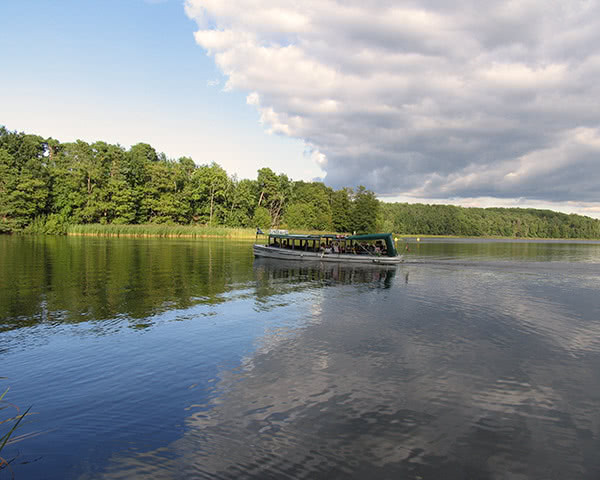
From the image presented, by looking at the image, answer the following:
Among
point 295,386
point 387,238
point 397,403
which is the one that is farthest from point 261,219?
point 397,403

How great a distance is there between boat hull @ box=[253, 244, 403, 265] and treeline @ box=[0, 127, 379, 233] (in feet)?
226

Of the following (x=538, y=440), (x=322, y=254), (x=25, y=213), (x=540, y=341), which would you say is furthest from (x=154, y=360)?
(x=25, y=213)

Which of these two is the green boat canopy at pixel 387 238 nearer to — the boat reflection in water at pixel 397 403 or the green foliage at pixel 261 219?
the boat reflection in water at pixel 397 403

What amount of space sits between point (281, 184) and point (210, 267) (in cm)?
11346

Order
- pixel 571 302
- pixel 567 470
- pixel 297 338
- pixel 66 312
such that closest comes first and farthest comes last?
1. pixel 567 470
2. pixel 297 338
3. pixel 66 312
4. pixel 571 302

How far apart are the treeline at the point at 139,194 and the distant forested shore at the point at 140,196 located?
238 millimetres

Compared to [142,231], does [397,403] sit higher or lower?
lower

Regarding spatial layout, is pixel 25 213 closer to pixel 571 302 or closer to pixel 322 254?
pixel 322 254

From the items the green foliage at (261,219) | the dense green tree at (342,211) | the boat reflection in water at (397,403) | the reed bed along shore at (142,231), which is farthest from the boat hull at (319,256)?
the dense green tree at (342,211)

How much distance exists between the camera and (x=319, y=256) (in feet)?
172

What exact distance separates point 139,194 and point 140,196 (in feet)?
3.65

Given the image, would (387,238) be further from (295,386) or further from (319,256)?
(295,386)

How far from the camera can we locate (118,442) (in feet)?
27.3

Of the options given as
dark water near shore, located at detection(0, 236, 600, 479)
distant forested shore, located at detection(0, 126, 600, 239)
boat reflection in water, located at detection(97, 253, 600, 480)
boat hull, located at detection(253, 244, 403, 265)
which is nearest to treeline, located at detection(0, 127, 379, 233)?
distant forested shore, located at detection(0, 126, 600, 239)
